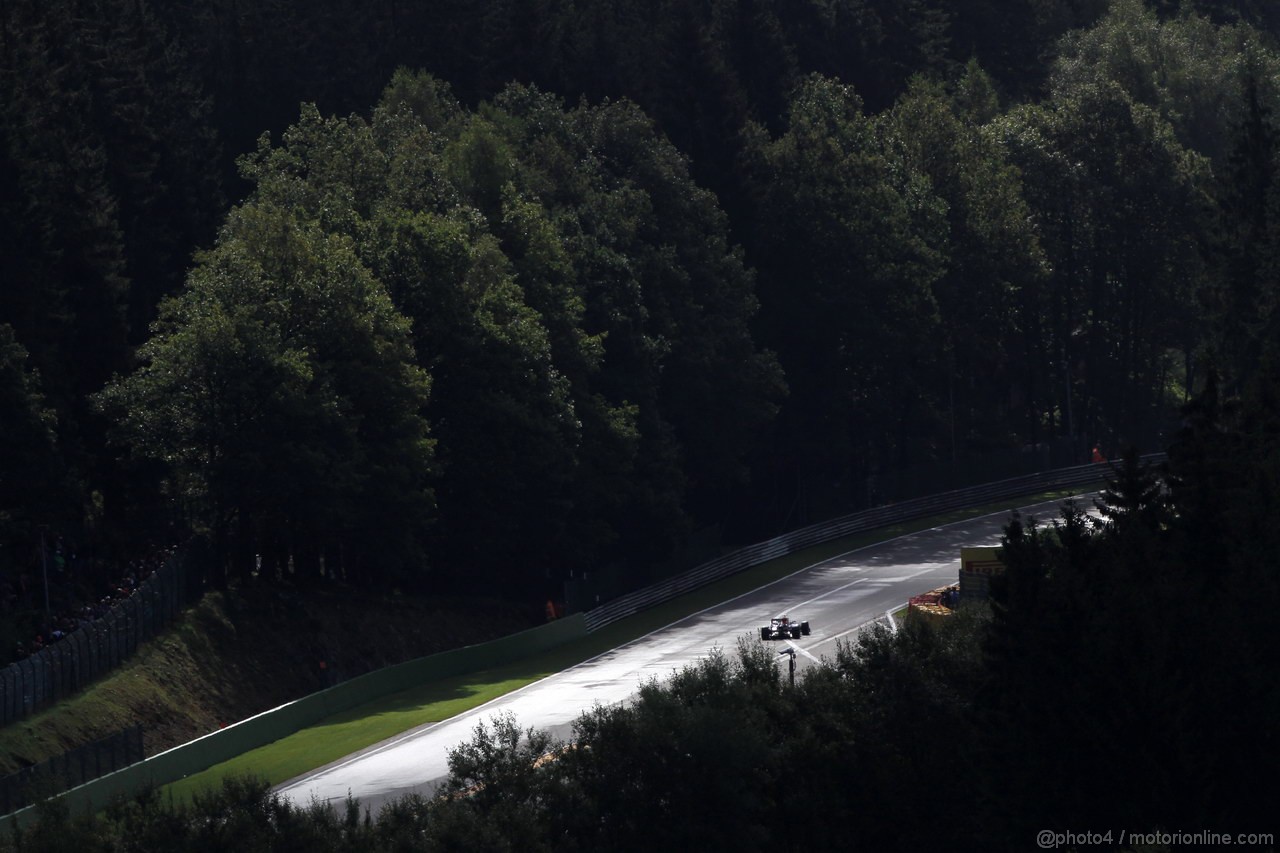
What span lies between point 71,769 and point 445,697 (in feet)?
57.4

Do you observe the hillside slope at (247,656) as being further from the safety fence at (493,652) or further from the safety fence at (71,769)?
the safety fence at (493,652)

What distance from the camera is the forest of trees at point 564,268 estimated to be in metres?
67.3

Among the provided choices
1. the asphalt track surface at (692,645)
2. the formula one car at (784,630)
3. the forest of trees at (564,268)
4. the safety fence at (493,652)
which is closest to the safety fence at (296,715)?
the safety fence at (493,652)

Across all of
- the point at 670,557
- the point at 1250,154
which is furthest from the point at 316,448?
the point at 1250,154

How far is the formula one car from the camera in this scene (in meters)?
68.9

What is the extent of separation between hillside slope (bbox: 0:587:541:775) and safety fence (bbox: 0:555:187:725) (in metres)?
0.40

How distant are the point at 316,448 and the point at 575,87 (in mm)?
44071

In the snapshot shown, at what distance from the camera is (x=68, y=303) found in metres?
69.3

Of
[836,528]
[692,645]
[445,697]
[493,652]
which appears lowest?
[692,645]

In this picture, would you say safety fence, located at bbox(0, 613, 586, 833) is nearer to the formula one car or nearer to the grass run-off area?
the grass run-off area

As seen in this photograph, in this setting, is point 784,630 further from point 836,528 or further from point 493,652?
point 836,528

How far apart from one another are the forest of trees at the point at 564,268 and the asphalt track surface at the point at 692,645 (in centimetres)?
810

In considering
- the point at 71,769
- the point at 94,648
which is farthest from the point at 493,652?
the point at 71,769

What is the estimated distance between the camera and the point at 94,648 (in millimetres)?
55875
